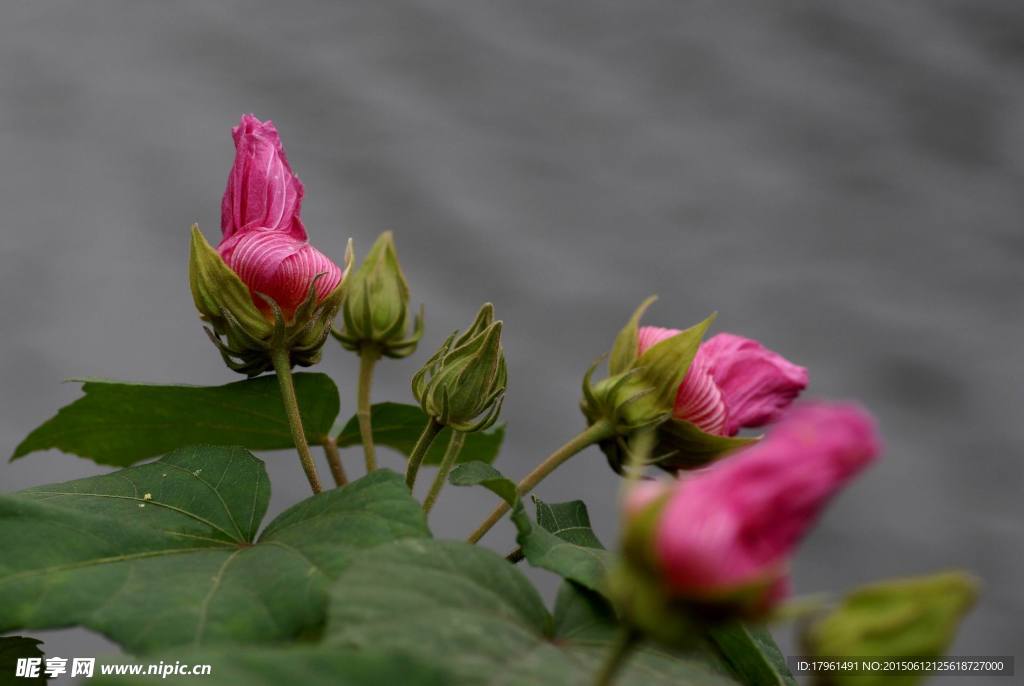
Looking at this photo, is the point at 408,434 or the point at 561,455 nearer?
the point at 561,455

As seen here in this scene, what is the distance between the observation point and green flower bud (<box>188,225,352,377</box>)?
46 cm

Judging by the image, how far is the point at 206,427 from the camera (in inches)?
22.8

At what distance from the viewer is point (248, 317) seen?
0.47 m

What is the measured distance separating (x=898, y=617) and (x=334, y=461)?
1.16 ft

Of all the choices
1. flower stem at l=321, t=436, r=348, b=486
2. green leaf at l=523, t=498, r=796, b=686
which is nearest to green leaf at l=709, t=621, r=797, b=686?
green leaf at l=523, t=498, r=796, b=686

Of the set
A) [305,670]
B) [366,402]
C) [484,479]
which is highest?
[366,402]

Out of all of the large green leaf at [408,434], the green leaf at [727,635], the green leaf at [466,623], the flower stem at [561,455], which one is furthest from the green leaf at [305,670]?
the large green leaf at [408,434]

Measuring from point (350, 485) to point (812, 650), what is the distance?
0.21 m

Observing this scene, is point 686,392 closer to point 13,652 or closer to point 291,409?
point 291,409

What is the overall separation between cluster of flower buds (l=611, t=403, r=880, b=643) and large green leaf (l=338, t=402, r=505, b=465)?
362mm

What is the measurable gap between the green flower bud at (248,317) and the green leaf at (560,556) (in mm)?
133

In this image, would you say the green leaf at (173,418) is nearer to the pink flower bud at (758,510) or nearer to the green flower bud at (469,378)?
the green flower bud at (469,378)

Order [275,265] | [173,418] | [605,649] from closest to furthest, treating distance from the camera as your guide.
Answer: [605,649]
[275,265]
[173,418]

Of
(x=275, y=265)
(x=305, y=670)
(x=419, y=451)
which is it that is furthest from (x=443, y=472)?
(x=305, y=670)
